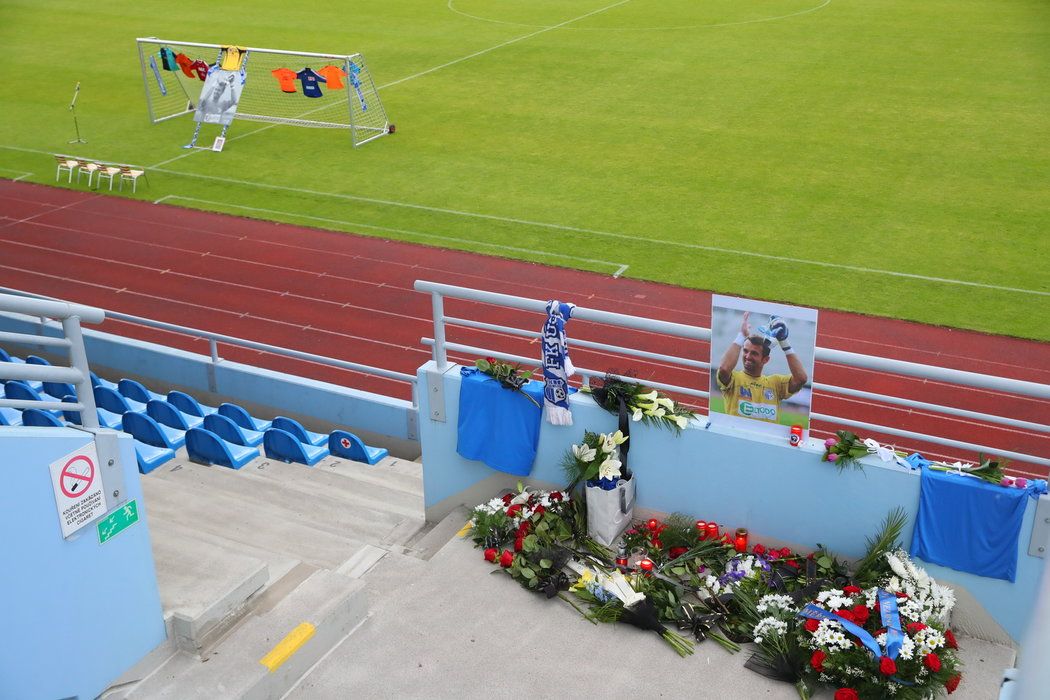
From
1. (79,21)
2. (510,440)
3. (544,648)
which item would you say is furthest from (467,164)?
(79,21)

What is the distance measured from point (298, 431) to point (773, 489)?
15.5ft

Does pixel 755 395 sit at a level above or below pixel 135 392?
Answer: above

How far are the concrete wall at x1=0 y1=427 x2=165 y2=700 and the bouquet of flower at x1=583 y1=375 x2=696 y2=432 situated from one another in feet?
9.45

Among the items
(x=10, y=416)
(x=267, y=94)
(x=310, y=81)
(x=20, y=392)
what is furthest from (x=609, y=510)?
(x=267, y=94)

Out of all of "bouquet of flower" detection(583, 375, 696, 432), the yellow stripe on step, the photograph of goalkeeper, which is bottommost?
the yellow stripe on step

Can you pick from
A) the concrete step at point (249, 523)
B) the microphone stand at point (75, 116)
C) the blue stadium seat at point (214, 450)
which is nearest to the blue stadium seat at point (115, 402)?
the blue stadium seat at point (214, 450)

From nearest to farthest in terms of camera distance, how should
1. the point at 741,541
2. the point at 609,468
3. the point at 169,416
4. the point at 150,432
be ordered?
the point at 741,541
the point at 609,468
the point at 150,432
the point at 169,416

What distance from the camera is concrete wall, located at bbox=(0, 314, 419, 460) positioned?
1072cm

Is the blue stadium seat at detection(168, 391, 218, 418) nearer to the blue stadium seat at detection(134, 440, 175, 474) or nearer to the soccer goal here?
the blue stadium seat at detection(134, 440, 175, 474)

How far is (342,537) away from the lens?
8.08 metres

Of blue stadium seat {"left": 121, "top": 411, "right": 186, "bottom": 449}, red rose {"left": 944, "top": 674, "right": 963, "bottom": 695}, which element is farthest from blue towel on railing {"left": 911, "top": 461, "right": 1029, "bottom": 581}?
blue stadium seat {"left": 121, "top": 411, "right": 186, "bottom": 449}

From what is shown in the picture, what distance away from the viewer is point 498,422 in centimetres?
752

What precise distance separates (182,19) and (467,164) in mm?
16967

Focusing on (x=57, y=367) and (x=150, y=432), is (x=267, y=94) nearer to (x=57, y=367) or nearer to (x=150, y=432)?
(x=150, y=432)
